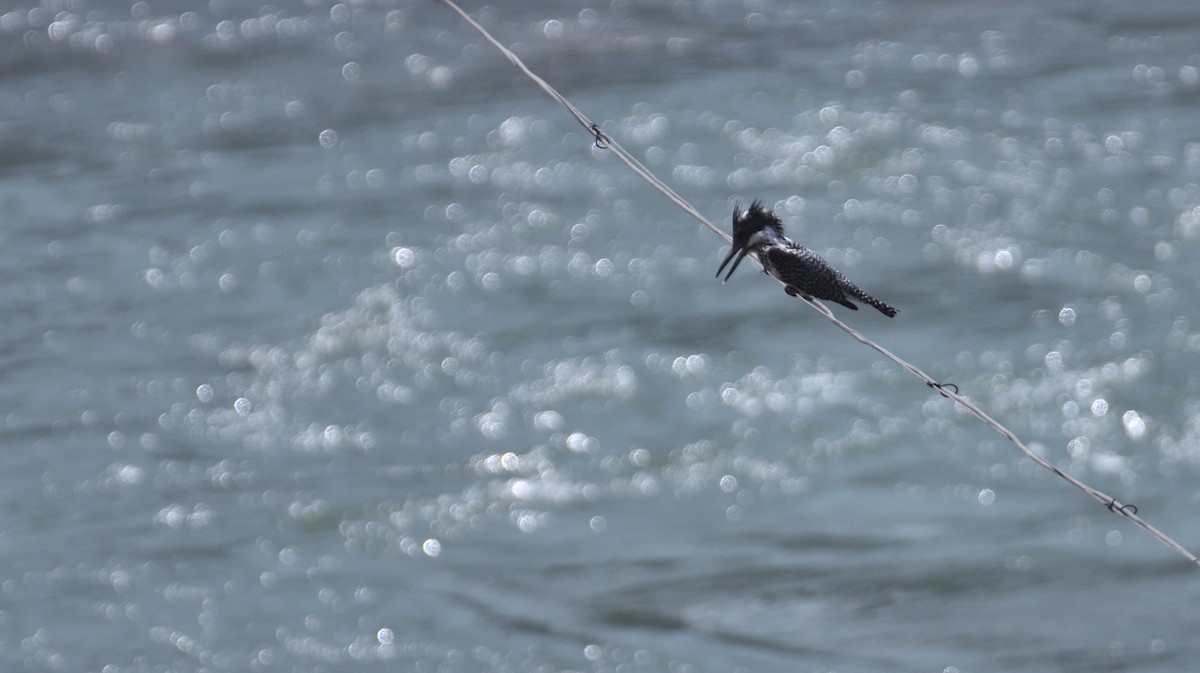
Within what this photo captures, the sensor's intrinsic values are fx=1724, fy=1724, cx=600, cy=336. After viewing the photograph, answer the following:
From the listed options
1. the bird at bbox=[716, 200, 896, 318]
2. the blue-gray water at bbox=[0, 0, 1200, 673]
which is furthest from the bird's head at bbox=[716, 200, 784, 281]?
the blue-gray water at bbox=[0, 0, 1200, 673]

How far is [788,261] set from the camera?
21.0 feet

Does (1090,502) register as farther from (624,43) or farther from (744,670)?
(624,43)

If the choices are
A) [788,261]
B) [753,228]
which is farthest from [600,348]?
[788,261]

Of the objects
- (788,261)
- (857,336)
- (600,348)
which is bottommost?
(600,348)

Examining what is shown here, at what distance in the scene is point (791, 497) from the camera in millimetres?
15180

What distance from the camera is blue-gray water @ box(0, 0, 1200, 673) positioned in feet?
44.5

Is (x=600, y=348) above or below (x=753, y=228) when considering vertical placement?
below

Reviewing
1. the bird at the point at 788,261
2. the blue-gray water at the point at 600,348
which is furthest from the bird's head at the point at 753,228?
the blue-gray water at the point at 600,348

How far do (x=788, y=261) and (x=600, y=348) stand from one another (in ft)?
35.7

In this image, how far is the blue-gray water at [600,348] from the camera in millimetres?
13562

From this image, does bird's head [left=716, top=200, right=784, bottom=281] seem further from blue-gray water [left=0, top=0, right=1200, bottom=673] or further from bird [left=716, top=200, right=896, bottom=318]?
blue-gray water [left=0, top=0, right=1200, bottom=673]

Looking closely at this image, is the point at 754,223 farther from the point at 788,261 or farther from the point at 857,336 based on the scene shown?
the point at 857,336

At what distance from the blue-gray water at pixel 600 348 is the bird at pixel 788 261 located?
677cm

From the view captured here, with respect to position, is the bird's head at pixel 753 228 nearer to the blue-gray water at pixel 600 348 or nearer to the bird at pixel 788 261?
the bird at pixel 788 261
